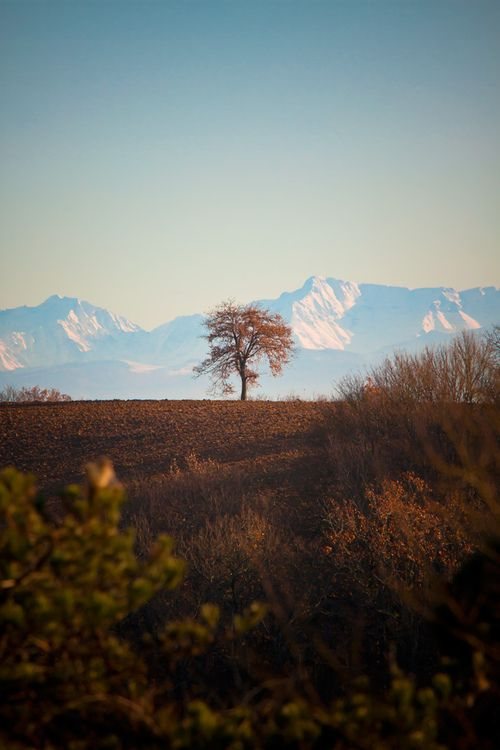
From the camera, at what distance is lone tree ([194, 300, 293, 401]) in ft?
149

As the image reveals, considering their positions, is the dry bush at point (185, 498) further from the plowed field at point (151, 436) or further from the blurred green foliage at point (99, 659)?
the blurred green foliage at point (99, 659)

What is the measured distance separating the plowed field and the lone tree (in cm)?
619

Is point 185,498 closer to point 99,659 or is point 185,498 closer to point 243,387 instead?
point 99,659

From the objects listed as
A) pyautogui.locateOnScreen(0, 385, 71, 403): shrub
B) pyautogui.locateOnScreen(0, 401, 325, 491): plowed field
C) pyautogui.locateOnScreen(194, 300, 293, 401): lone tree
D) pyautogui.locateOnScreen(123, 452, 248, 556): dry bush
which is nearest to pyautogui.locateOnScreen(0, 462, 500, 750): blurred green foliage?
pyautogui.locateOnScreen(123, 452, 248, 556): dry bush

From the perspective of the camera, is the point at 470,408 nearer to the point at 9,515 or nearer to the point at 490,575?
the point at 490,575

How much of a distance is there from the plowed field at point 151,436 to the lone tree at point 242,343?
6193mm

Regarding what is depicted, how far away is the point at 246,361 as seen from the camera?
46.2 meters

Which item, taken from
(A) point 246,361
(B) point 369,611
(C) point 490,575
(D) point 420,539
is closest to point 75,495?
(C) point 490,575

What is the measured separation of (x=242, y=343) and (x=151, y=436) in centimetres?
1497

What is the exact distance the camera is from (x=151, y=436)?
107ft

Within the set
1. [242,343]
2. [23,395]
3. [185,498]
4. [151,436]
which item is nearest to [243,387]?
[242,343]

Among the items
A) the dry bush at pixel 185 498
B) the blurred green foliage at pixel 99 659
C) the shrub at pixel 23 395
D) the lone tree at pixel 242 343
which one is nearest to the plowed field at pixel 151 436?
the dry bush at pixel 185 498

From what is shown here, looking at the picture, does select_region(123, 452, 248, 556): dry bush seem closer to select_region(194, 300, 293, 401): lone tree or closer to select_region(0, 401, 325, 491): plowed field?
select_region(0, 401, 325, 491): plowed field

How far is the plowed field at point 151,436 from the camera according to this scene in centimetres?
2856
